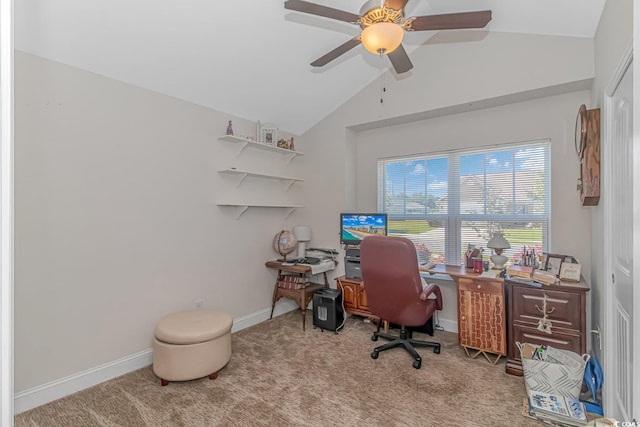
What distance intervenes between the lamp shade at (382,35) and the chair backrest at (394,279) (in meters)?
1.37

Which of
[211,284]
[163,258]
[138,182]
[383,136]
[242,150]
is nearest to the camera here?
[138,182]

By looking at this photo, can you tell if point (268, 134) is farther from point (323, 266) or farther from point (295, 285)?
point (295, 285)

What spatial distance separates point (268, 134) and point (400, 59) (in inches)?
76.2

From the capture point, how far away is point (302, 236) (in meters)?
4.04

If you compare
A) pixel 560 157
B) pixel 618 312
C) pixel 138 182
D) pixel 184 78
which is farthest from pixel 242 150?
pixel 618 312

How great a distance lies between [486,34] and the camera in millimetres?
2961

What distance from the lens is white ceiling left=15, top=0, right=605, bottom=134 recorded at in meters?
2.07

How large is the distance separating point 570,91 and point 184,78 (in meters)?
3.51

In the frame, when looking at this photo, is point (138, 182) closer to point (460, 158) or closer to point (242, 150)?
point (242, 150)

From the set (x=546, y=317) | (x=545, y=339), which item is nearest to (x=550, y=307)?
(x=546, y=317)

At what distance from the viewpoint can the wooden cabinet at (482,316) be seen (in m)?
2.62

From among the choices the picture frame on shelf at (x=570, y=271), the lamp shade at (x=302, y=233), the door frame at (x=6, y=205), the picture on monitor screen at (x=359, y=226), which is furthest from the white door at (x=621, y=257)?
the lamp shade at (x=302, y=233)

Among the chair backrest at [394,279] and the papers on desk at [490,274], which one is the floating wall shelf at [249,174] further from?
the papers on desk at [490,274]

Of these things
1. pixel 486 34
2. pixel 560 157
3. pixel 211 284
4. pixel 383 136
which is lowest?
pixel 211 284
